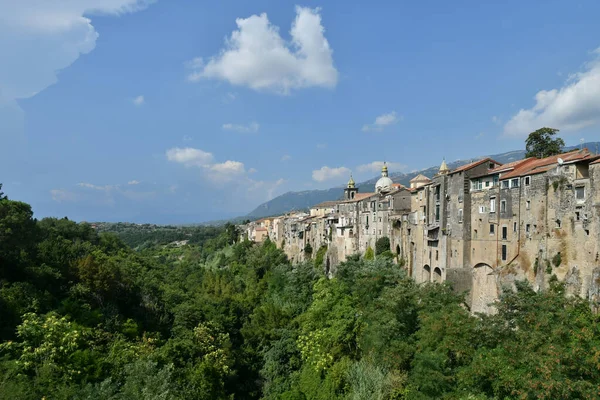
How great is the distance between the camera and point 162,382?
22156 millimetres

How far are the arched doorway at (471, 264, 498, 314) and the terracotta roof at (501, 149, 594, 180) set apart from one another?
7.96m

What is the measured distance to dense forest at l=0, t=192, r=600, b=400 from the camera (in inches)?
771

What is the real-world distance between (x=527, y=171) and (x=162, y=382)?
28982mm

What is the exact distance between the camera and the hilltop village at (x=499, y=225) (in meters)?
26.3

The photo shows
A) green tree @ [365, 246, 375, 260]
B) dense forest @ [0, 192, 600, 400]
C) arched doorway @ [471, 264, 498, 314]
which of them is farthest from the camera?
green tree @ [365, 246, 375, 260]

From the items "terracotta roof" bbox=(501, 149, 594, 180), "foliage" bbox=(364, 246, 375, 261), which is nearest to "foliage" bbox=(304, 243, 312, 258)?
"foliage" bbox=(364, 246, 375, 261)

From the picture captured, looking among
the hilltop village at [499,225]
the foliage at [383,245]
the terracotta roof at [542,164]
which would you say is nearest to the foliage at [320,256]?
the hilltop village at [499,225]

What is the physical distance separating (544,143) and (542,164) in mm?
24316

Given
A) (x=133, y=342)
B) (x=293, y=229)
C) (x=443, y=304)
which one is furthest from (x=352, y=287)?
(x=293, y=229)

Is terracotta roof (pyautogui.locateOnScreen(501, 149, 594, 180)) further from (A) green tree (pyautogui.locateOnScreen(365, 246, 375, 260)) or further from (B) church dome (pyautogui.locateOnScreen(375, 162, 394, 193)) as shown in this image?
(B) church dome (pyautogui.locateOnScreen(375, 162, 394, 193))

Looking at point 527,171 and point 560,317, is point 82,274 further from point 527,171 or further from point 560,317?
point 527,171

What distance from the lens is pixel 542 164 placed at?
31.1 m

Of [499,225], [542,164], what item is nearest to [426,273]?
[499,225]

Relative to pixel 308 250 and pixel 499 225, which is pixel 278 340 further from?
pixel 308 250
